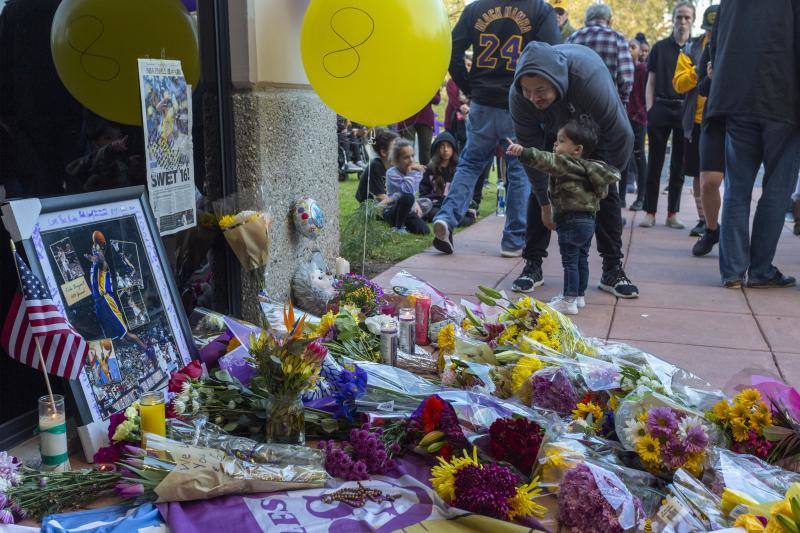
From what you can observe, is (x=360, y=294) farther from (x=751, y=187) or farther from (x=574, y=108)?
(x=751, y=187)

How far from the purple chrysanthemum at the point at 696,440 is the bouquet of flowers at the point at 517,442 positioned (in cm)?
46

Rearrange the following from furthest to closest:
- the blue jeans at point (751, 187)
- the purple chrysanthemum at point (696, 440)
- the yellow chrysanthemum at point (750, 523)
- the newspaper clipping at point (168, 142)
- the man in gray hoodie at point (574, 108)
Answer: the blue jeans at point (751, 187)
the man in gray hoodie at point (574, 108)
the newspaper clipping at point (168, 142)
the purple chrysanthemum at point (696, 440)
the yellow chrysanthemum at point (750, 523)

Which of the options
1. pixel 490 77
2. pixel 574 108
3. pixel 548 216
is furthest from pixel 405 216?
pixel 574 108

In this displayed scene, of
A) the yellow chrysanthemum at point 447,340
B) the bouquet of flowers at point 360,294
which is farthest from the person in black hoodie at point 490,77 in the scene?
the yellow chrysanthemum at point 447,340

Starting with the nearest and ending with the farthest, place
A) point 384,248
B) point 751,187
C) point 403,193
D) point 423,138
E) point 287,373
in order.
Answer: point 287,373, point 751,187, point 384,248, point 403,193, point 423,138

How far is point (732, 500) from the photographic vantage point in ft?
7.14

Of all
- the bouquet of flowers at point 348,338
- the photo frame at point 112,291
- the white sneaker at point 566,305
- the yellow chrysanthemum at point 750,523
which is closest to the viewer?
the yellow chrysanthemum at point 750,523

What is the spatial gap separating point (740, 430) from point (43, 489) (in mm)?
2183

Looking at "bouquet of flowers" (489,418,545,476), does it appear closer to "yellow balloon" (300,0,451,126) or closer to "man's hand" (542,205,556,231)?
"yellow balloon" (300,0,451,126)

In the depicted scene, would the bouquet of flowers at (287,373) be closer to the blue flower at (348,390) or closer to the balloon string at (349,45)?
the blue flower at (348,390)

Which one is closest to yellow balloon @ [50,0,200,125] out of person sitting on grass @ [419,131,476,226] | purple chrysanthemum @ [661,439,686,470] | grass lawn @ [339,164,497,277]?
purple chrysanthemum @ [661,439,686,470]

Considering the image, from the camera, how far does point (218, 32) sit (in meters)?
3.85

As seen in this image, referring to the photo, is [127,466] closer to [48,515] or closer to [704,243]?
[48,515]

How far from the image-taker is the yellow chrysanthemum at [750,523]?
6.30 feet
